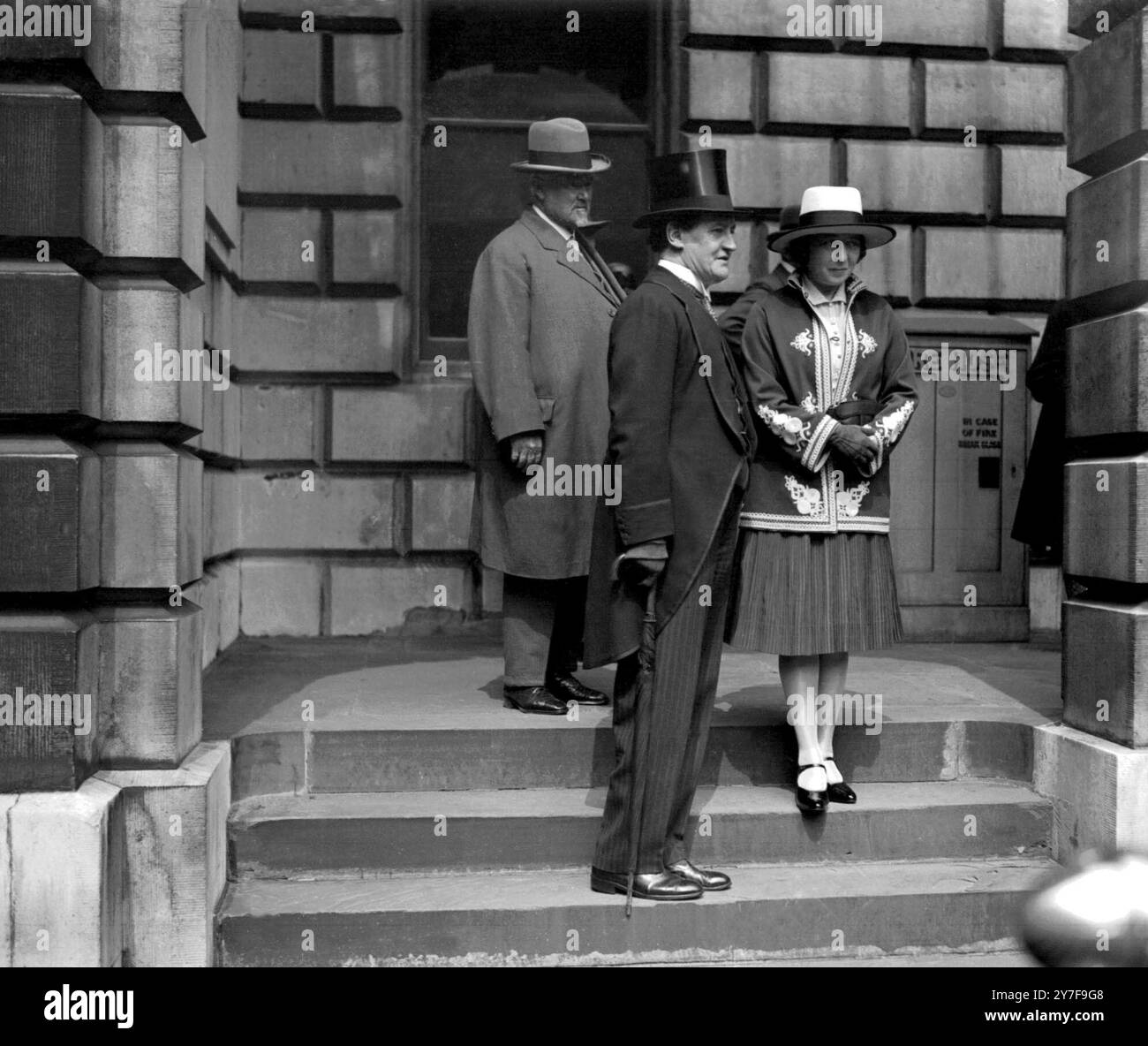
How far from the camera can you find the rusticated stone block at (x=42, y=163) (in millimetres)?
3947

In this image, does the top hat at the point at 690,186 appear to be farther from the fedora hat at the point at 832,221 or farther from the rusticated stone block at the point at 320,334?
the rusticated stone block at the point at 320,334

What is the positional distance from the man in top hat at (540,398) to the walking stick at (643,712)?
1.04 meters

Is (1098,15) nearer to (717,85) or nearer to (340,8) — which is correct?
(717,85)

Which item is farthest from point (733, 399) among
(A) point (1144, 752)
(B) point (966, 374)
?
(B) point (966, 374)

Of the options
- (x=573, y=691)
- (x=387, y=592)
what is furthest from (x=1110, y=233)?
(x=387, y=592)

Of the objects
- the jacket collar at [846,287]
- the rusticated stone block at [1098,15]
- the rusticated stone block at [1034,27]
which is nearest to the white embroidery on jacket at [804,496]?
the jacket collar at [846,287]

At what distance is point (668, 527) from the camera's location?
4.07m

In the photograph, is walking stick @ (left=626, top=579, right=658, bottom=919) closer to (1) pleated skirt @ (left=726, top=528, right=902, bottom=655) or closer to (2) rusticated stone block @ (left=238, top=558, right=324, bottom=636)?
(1) pleated skirt @ (left=726, top=528, right=902, bottom=655)

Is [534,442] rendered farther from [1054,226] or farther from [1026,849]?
[1054,226]

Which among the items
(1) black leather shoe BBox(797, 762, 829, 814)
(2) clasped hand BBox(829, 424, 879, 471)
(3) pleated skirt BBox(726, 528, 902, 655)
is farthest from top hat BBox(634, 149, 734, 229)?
(1) black leather shoe BBox(797, 762, 829, 814)

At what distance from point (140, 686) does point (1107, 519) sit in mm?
3248

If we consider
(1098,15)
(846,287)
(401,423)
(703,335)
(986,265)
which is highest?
(1098,15)

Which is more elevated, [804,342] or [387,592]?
[804,342]

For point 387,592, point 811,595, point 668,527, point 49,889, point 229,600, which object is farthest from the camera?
point 387,592
